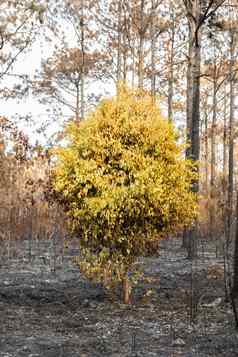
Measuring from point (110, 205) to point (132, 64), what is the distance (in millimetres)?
16836

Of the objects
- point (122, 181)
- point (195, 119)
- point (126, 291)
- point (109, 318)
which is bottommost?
point (109, 318)

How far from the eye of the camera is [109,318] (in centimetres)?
711

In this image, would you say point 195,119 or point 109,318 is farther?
point 195,119

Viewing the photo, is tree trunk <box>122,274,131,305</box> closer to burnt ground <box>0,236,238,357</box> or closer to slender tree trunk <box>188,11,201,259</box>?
burnt ground <box>0,236,238,357</box>

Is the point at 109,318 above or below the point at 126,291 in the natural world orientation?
below

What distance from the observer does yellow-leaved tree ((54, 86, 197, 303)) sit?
Result: 298 inches

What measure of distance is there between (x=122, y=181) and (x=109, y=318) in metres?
1.80

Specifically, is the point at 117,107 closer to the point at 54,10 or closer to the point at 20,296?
the point at 20,296

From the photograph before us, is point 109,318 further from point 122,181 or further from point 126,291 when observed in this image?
point 122,181

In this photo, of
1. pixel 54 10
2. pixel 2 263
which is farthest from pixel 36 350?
pixel 54 10

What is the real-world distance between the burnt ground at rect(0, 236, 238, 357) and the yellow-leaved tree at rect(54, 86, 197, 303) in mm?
733

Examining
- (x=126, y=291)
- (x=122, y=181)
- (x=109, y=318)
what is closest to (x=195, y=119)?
(x=122, y=181)

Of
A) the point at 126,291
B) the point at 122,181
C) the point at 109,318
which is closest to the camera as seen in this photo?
the point at 109,318

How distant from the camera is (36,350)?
554cm
